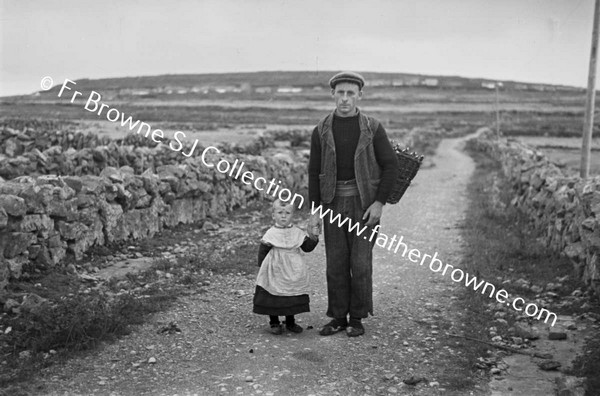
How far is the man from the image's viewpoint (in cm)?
573

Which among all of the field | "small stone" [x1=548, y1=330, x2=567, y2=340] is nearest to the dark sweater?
Answer: "small stone" [x1=548, y1=330, x2=567, y2=340]

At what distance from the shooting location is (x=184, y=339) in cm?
567

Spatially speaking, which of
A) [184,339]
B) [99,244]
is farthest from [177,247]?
[184,339]

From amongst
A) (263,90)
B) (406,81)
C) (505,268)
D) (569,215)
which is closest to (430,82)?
(406,81)

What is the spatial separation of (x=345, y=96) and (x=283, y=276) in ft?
5.80

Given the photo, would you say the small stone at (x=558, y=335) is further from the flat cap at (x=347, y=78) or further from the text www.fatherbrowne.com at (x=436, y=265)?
the flat cap at (x=347, y=78)

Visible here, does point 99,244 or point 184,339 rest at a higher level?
point 99,244

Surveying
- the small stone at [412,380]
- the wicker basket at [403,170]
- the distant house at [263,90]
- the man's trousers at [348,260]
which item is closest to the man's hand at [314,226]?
the man's trousers at [348,260]

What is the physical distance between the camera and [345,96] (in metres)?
5.70

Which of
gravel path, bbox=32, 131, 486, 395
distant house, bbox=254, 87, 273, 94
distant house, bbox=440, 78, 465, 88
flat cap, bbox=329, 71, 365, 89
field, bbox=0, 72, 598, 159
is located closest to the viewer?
gravel path, bbox=32, 131, 486, 395

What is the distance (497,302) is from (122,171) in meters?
6.00

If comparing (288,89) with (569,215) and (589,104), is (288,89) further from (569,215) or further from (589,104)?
(569,215)

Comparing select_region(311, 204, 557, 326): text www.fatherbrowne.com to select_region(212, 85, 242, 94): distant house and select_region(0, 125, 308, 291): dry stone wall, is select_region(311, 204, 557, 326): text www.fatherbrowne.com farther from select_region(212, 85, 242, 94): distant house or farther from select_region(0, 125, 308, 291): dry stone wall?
select_region(212, 85, 242, 94): distant house

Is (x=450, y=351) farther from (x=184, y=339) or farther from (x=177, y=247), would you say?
(x=177, y=247)
